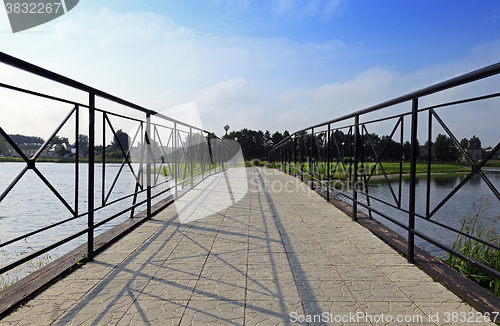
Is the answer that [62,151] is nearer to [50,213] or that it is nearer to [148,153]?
[148,153]

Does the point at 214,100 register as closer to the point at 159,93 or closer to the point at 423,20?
the point at 159,93

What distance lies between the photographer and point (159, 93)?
7770 millimetres

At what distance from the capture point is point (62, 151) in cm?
248

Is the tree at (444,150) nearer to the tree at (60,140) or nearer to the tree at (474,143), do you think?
the tree at (474,143)

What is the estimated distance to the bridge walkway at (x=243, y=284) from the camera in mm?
1650

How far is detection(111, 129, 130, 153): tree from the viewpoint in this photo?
3078mm

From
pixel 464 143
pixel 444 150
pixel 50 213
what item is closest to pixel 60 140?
pixel 464 143

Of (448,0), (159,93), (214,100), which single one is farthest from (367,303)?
(214,100)

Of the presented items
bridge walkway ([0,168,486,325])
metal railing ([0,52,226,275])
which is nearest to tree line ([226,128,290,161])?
metal railing ([0,52,226,275])

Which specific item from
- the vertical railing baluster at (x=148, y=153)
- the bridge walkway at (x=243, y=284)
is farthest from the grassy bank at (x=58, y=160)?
the bridge walkway at (x=243, y=284)

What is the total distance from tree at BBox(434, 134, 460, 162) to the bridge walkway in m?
1.01

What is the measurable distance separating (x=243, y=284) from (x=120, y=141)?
2131 millimetres

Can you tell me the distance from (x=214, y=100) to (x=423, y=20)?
10.7 metres

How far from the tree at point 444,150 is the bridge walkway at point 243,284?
1.01 metres
